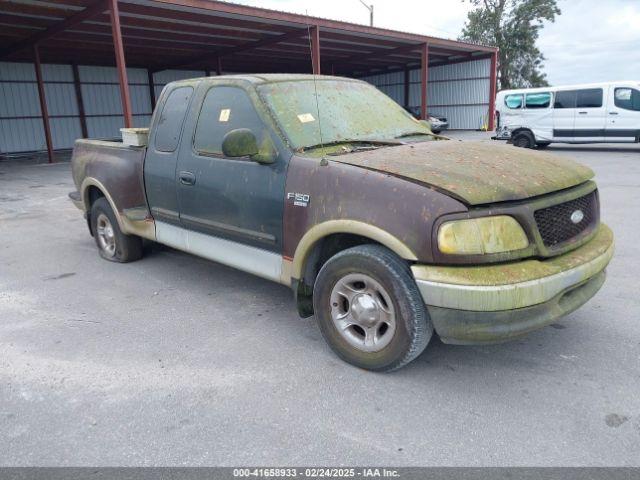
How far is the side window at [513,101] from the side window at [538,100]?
0.96ft

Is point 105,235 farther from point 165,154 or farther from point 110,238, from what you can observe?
point 165,154

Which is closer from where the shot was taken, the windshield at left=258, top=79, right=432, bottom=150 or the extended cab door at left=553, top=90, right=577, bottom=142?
the windshield at left=258, top=79, right=432, bottom=150

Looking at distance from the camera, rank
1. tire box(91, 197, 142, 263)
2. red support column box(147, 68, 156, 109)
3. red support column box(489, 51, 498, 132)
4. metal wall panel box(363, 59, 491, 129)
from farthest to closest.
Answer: metal wall panel box(363, 59, 491, 129)
red support column box(147, 68, 156, 109)
red support column box(489, 51, 498, 132)
tire box(91, 197, 142, 263)

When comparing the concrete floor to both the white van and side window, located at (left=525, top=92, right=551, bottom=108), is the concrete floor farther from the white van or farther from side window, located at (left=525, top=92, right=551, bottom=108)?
side window, located at (left=525, top=92, right=551, bottom=108)

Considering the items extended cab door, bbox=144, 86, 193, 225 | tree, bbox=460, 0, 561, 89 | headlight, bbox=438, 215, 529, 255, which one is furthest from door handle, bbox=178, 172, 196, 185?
tree, bbox=460, 0, 561, 89

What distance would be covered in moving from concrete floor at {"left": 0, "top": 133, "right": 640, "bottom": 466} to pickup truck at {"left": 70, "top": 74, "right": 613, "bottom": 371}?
0.38 m

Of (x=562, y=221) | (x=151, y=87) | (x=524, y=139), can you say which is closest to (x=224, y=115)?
(x=562, y=221)

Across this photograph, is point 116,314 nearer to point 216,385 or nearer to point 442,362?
point 216,385

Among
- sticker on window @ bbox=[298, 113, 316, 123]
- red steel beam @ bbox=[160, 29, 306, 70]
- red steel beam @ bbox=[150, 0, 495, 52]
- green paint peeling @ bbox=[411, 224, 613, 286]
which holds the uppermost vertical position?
red steel beam @ bbox=[150, 0, 495, 52]

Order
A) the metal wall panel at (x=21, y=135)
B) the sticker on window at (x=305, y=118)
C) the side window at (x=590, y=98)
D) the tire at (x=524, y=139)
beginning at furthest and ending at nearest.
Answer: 1. the metal wall panel at (x=21, y=135)
2. the tire at (x=524, y=139)
3. the side window at (x=590, y=98)
4. the sticker on window at (x=305, y=118)

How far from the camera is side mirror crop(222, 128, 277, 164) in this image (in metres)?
3.43

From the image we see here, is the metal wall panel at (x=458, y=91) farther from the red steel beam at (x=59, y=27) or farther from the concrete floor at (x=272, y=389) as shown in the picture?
the concrete floor at (x=272, y=389)

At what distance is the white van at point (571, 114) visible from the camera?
1546cm

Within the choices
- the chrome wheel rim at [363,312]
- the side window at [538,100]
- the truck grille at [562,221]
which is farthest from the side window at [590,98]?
the chrome wheel rim at [363,312]
